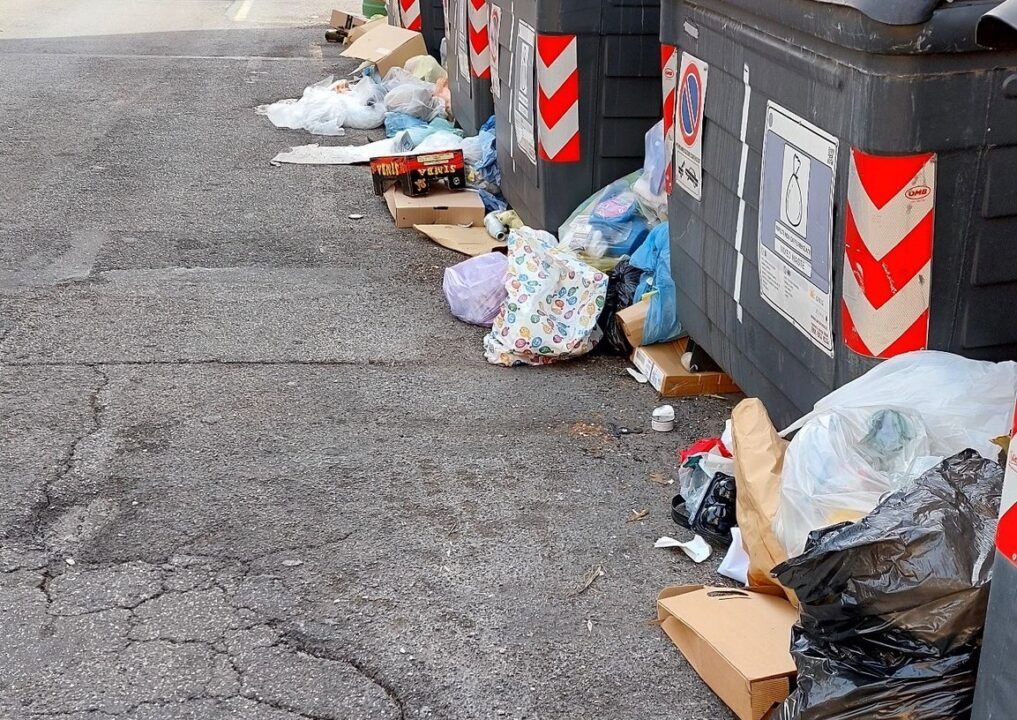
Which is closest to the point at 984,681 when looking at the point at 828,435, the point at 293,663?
the point at 828,435

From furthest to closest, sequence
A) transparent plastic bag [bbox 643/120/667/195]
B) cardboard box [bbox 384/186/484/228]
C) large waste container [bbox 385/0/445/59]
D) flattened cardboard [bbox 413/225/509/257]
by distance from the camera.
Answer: large waste container [bbox 385/0/445/59] < cardboard box [bbox 384/186/484/228] < flattened cardboard [bbox 413/225/509/257] < transparent plastic bag [bbox 643/120/667/195]

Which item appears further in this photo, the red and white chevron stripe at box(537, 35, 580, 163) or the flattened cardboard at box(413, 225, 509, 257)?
the flattened cardboard at box(413, 225, 509, 257)

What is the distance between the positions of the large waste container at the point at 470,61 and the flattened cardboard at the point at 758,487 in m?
4.09

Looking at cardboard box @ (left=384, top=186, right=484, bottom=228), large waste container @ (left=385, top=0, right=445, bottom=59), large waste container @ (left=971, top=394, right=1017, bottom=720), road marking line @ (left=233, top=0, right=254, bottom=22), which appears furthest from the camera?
Result: road marking line @ (left=233, top=0, right=254, bottom=22)

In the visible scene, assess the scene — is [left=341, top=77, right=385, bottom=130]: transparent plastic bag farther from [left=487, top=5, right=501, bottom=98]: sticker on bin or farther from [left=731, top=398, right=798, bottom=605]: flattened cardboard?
[left=731, top=398, right=798, bottom=605]: flattened cardboard

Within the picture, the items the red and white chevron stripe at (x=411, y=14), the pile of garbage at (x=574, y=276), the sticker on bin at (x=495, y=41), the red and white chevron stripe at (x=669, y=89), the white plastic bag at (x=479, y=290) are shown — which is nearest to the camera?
the red and white chevron stripe at (x=669, y=89)

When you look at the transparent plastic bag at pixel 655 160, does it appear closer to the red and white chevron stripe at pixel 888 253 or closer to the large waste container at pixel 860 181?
the large waste container at pixel 860 181

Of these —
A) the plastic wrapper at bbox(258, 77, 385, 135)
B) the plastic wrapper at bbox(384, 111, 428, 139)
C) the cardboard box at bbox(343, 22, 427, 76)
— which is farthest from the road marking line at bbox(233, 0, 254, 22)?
the plastic wrapper at bbox(384, 111, 428, 139)

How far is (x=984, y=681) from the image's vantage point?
205 centimetres

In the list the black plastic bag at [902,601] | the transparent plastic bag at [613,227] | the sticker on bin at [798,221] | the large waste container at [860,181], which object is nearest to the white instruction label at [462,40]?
the transparent plastic bag at [613,227]

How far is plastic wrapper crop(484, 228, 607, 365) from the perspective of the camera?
4.65 metres

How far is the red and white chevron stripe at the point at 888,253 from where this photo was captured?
2.90 metres

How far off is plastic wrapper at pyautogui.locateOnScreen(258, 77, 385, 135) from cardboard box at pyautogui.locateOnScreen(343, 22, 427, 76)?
0.61m

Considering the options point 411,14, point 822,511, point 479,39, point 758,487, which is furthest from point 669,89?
point 411,14
